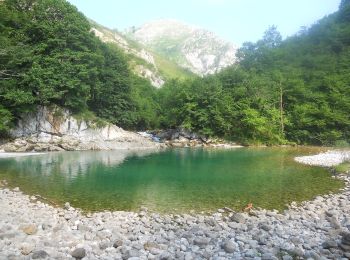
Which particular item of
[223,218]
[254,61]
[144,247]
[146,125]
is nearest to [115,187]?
[223,218]

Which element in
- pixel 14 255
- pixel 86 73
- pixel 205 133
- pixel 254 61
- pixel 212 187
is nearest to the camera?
pixel 14 255

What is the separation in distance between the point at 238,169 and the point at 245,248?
19304 millimetres

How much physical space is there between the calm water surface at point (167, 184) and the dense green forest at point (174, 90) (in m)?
20.5

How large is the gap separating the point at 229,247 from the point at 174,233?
2.57 m

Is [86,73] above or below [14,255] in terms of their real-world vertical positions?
above

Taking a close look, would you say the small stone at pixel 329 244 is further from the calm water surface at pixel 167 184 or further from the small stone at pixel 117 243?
the small stone at pixel 117 243

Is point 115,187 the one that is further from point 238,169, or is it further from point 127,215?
point 238,169

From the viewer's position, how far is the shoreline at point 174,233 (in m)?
9.91

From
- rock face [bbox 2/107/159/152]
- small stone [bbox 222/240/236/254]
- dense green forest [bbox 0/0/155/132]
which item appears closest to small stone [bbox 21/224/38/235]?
small stone [bbox 222/240/236/254]

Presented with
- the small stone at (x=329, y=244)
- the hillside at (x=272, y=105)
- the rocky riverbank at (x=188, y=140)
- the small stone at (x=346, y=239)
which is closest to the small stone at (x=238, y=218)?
the small stone at (x=329, y=244)

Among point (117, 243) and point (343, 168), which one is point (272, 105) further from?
point (117, 243)

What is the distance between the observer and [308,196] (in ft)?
60.4

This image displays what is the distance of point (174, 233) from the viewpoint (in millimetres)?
12109

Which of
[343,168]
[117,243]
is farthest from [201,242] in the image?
[343,168]
